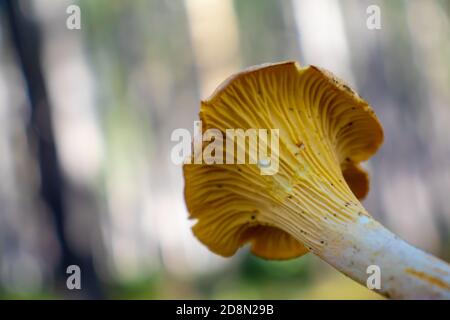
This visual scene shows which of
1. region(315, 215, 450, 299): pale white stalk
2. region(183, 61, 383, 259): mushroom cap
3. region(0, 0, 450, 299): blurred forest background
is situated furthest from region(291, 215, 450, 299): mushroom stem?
region(0, 0, 450, 299): blurred forest background

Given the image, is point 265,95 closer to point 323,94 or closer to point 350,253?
point 323,94

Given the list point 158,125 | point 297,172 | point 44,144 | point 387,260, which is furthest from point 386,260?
point 158,125

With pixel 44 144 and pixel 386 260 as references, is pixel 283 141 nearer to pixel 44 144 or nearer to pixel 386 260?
pixel 386 260

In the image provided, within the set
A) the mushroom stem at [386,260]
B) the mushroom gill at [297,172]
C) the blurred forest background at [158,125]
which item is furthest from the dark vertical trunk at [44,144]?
the mushroom stem at [386,260]

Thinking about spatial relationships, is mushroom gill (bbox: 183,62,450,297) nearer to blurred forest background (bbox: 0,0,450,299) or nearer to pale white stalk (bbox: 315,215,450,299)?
pale white stalk (bbox: 315,215,450,299)

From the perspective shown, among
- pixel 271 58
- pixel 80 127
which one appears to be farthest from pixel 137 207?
pixel 80 127

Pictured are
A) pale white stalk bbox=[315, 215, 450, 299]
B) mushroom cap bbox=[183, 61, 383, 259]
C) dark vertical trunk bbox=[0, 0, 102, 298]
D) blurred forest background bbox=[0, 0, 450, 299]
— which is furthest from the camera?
blurred forest background bbox=[0, 0, 450, 299]
